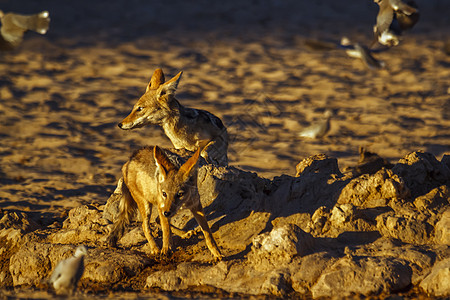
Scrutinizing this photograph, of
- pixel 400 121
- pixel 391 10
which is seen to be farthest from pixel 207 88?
pixel 391 10

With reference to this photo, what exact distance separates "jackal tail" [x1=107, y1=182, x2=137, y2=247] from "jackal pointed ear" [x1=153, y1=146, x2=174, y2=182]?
3.03ft

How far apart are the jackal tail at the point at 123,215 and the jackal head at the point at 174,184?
2.77 feet

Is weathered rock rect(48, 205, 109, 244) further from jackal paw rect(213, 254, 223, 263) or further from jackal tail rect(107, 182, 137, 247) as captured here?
jackal paw rect(213, 254, 223, 263)

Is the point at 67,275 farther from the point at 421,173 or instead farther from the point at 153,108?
the point at 421,173

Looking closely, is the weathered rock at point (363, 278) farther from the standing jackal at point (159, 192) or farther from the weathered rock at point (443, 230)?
the standing jackal at point (159, 192)

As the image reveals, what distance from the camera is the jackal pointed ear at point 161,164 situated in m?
5.91

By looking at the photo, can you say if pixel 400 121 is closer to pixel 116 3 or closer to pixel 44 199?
pixel 44 199

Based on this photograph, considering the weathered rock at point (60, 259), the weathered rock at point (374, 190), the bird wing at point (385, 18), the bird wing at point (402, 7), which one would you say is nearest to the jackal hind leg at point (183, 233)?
the weathered rock at point (60, 259)

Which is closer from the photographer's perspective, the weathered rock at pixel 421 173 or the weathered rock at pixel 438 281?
the weathered rock at pixel 438 281

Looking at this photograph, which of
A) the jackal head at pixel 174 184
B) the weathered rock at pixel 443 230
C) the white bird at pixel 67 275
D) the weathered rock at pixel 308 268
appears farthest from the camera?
the jackal head at pixel 174 184

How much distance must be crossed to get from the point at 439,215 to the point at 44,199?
5.38 metres

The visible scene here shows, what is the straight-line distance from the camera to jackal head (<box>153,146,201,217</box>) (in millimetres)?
5809

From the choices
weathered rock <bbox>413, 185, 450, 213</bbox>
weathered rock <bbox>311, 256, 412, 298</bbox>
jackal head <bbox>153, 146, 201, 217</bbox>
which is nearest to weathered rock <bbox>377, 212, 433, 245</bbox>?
weathered rock <bbox>413, 185, 450, 213</bbox>

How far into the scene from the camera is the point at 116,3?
2098cm
